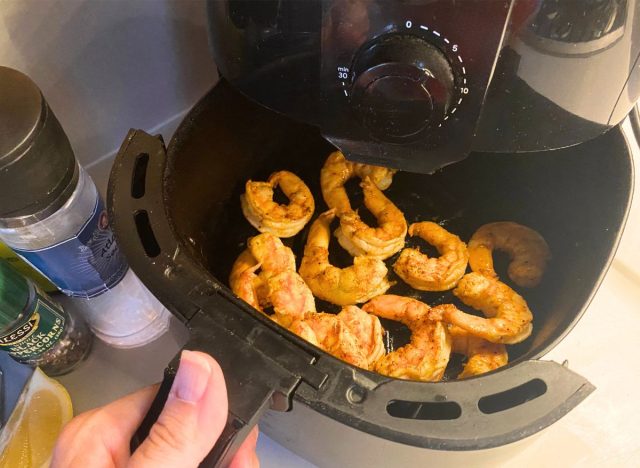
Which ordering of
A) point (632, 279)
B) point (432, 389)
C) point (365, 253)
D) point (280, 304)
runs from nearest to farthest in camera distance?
point (432, 389) → point (280, 304) → point (365, 253) → point (632, 279)

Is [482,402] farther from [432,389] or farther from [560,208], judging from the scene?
[560,208]

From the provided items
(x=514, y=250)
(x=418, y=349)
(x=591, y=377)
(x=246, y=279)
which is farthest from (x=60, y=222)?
(x=591, y=377)

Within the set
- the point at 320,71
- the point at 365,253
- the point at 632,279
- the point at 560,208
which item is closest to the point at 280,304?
the point at 365,253

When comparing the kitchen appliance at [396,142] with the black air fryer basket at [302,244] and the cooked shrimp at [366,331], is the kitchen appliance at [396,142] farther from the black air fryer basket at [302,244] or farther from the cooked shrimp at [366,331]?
the cooked shrimp at [366,331]

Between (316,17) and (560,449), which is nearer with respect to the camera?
(316,17)

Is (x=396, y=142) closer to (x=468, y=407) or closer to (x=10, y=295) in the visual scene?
(x=468, y=407)

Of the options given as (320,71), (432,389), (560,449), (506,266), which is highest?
(320,71)
